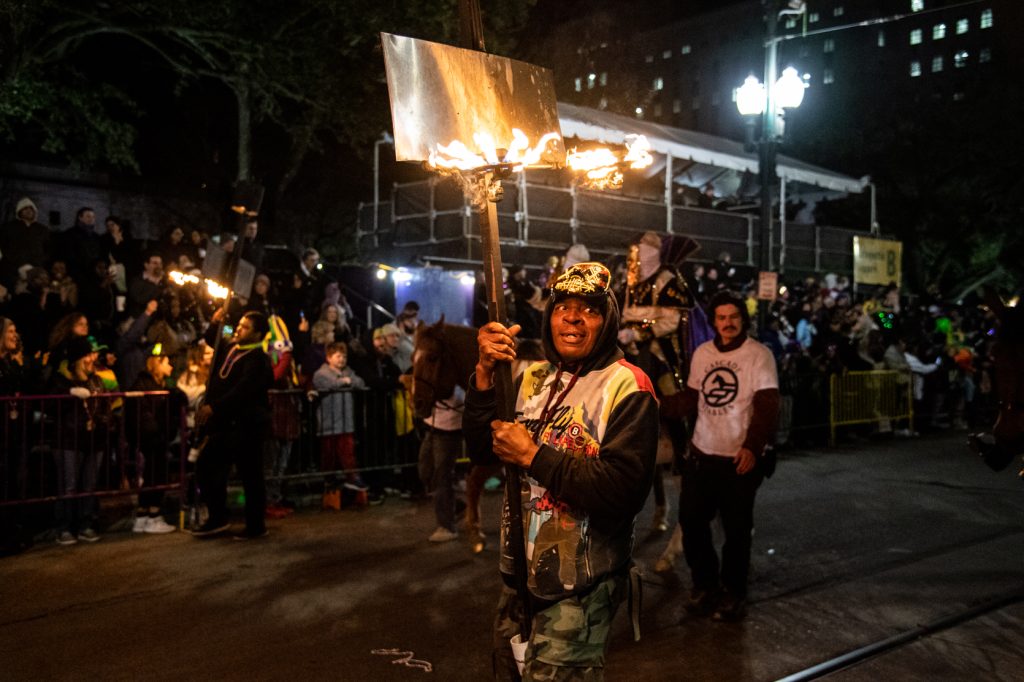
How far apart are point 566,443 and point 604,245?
55.3 ft

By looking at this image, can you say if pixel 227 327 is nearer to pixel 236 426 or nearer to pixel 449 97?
pixel 236 426

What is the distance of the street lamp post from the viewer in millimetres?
13953

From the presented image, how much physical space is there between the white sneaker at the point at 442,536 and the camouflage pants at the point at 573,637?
506cm

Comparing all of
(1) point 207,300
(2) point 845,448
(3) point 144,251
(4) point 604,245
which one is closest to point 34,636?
(1) point 207,300

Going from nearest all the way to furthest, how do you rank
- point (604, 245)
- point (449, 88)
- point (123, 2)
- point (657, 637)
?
point (449, 88), point (657, 637), point (123, 2), point (604, 245)

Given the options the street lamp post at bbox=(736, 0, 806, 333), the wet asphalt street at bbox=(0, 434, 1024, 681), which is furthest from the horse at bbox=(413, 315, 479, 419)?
the street lamp post at bbox=(736, 0, 806, 333)

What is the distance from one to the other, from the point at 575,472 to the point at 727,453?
3.13m

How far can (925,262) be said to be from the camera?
40.3 metres

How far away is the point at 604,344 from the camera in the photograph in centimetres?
324

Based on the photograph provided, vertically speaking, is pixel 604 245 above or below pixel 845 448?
above

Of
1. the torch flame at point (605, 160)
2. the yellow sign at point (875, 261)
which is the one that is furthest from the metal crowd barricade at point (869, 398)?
the torch flame at point (605, 160)

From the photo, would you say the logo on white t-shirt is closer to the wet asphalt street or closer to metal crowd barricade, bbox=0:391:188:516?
the wet asphalt street

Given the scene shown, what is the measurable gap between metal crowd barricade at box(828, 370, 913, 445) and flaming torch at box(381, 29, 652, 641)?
12.4 metres

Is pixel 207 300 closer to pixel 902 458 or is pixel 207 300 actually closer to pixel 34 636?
pixel 34 636
